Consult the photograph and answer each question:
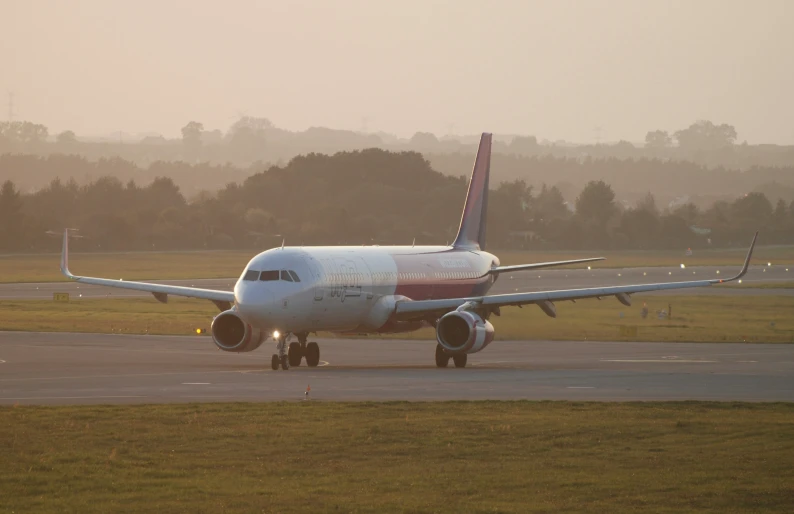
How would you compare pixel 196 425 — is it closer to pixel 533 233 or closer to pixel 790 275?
pixel 790 275

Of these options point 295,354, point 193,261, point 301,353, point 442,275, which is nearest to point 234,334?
point 295,354

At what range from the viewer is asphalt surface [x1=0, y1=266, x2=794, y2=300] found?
84.6 m

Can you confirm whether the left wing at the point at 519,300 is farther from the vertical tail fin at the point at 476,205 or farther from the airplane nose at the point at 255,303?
the vertical tail fin at the point at 476,205

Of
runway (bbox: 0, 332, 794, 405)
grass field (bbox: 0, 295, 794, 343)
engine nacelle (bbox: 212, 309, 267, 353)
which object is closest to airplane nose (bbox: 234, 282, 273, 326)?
runway (bbox: 0, 332, 794, 405)

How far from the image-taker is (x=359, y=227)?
129125 millimetres

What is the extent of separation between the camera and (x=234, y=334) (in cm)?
4288

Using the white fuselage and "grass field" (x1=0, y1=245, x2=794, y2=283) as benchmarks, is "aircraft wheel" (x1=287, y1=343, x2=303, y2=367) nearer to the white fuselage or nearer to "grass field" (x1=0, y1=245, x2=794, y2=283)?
the white fuselage

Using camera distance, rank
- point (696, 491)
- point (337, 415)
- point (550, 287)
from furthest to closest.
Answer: point (550, 287) → point (337, 415) → point (696, 491)

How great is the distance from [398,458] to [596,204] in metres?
133

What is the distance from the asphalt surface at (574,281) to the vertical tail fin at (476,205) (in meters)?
27.5

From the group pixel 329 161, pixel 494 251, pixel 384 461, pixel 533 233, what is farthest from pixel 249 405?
pixel 329 161

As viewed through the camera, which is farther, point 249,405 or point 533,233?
point 533,233

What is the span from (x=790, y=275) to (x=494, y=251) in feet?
96.1

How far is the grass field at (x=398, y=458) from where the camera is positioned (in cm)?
1938
